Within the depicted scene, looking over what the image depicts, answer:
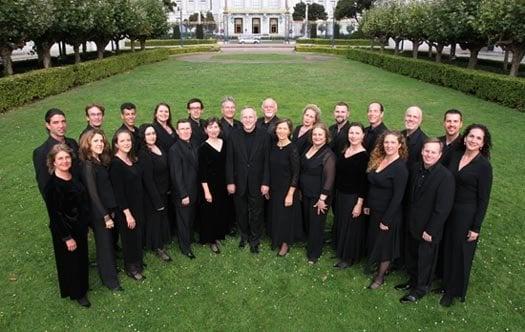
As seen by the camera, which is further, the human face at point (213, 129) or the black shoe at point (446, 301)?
the human face at point (213, 129)

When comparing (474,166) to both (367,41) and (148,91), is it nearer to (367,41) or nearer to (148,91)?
(148,91)

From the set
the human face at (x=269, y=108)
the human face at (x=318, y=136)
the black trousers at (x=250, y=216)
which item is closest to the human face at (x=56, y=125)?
the black trousers at (x=250, y=216)

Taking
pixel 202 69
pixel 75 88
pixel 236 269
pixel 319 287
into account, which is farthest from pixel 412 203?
pixel 202 69

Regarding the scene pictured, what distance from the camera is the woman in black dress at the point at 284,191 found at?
555 cm

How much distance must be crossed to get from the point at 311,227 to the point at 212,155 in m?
1.72

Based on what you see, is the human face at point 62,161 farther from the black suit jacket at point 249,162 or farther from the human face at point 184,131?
the black suit jacket at point 249,162

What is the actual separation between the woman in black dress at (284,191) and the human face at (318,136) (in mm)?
352

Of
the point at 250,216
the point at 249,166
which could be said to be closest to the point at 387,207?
the point at 249,166

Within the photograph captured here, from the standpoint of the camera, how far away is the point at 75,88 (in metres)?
20.3

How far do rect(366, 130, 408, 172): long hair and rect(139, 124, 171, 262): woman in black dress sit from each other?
2.69m

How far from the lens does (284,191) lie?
18.9ft

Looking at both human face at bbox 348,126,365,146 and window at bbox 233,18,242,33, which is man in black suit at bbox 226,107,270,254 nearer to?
human face at bbox 348,126,365,146

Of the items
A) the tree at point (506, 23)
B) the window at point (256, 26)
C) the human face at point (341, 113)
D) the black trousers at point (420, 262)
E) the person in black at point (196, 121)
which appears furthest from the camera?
the window at point (256, 26)

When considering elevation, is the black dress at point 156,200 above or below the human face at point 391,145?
below
